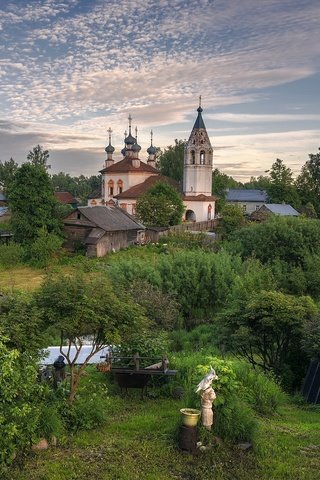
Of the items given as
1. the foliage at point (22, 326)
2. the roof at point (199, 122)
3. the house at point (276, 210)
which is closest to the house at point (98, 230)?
the house at point (276, 210)

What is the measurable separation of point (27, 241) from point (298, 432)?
32.8 meters

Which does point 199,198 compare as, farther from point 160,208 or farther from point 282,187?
point 282,187

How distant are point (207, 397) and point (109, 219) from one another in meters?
34.9

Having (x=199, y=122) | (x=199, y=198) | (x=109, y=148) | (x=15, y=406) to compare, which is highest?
(x=199, y=122)

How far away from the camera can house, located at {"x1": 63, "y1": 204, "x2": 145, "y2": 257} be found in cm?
3903

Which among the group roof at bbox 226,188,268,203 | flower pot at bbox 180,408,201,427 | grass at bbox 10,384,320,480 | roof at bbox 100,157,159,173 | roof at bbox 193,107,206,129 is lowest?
grass at bbox 10,384,320,480

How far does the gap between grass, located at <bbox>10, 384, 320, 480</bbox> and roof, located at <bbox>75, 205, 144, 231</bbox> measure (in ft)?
103

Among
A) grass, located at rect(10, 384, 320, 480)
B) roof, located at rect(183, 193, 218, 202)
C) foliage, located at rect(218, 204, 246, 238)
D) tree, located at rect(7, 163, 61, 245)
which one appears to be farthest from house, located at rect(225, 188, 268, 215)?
grass, located at rect(10, 384, 320, 480)

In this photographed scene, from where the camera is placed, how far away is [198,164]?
2180 inches

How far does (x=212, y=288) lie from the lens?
20.2m

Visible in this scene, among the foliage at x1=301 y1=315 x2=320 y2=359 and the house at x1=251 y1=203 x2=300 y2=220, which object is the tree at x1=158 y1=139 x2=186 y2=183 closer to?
the house at x1=251 y1=203 x2=300 y2=220

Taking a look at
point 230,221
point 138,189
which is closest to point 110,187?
point 138,189

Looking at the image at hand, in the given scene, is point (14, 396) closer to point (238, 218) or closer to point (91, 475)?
point (91, 475)

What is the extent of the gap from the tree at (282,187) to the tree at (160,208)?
24.1m
